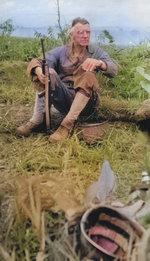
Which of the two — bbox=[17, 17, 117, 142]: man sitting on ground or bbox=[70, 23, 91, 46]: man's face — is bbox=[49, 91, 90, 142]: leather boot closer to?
bbox=[17, 17, 117, 142]: man sitting on ground

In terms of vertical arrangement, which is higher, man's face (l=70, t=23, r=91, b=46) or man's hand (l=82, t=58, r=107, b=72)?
man's face (l=70, t=23, r=91, b=46)

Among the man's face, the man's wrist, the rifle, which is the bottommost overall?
the rifle

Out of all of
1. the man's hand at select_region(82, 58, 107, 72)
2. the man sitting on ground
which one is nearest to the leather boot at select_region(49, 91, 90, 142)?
the man sitting on ground

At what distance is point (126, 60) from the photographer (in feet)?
4.30

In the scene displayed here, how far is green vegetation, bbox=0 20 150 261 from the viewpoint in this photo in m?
0.88

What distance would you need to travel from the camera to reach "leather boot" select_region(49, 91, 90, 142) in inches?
44.4

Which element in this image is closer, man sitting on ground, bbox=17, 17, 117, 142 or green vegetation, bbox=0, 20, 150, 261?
green vegetation, bbox=0, 20, 150, 261

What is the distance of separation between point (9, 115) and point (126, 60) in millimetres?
542

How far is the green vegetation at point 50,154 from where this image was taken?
885 millimetres

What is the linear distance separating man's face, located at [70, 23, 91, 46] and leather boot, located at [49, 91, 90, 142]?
0.61 ft

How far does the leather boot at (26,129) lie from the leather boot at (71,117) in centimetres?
8

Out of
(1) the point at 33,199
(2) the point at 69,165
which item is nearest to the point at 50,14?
(2) the point at 69,165

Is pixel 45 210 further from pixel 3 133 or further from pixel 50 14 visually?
pixel 50 14

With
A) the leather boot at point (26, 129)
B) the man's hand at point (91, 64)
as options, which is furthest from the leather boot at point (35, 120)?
the man's hand at point (91, 64)
